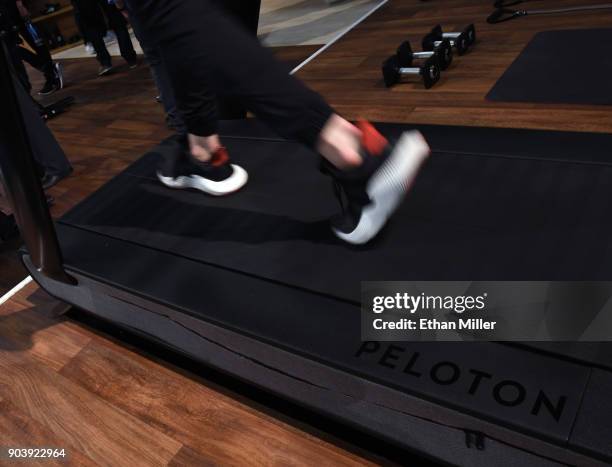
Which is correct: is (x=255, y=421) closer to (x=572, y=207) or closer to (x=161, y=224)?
(x=161, y=224)

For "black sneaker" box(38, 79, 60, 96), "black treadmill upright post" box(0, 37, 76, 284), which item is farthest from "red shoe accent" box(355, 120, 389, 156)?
"black sneaker" box(38, 79, 60, 96)

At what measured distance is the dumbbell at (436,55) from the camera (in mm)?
2266

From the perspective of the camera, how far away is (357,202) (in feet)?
3.55

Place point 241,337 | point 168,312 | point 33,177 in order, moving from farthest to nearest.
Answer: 1. point 33,177
2. point 168,312
3. point 241,337

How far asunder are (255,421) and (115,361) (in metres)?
0.43

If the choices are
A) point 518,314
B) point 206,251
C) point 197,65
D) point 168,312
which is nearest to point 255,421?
point 168,312

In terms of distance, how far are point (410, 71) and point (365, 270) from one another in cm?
147

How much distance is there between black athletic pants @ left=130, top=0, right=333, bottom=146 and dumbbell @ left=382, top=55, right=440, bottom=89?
136 cm

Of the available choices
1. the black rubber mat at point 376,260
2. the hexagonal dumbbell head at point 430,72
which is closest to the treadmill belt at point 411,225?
the black rubber mat at point 376,260

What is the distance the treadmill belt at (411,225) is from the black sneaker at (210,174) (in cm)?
3

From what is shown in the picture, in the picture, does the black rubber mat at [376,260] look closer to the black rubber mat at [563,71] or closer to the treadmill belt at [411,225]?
the treadmill belt at [411,225]

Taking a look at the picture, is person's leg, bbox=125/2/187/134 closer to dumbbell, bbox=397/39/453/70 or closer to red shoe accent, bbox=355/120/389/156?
red shoe accent, bbox=355/120/389/156

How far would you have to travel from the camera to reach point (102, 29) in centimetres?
394

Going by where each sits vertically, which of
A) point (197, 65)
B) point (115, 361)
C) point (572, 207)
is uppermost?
point (197, 65)
